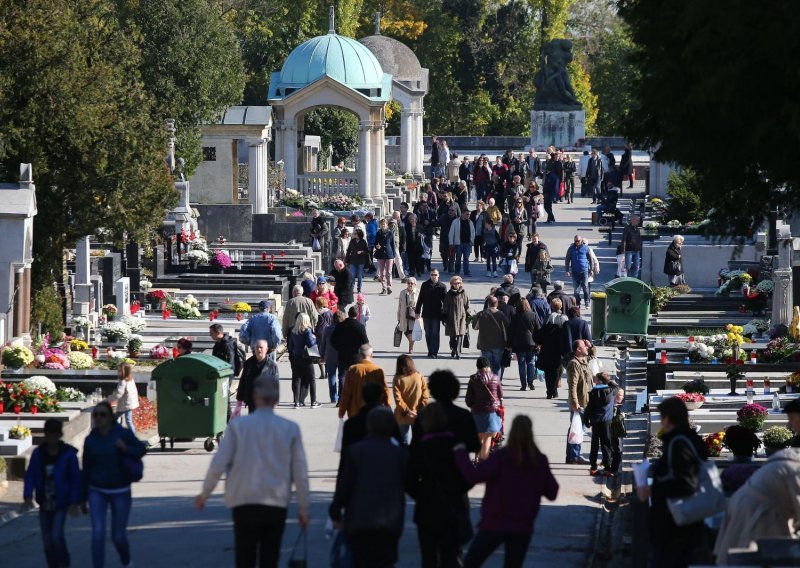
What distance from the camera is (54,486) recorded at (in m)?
12.5

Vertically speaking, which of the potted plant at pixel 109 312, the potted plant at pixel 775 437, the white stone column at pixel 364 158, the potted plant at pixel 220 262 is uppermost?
the white stone column at pixel 364 158

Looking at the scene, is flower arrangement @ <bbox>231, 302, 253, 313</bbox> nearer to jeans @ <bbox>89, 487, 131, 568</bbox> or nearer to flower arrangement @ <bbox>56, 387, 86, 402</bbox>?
flower arrangement @ <bbox>56, 387, 86, 402</bbox>

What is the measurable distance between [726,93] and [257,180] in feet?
106

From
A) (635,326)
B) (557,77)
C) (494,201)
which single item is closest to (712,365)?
(635,326)

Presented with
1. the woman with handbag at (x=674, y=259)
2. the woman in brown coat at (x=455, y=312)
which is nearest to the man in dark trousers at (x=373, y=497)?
the woman in brown coat at (x=455, y=312)

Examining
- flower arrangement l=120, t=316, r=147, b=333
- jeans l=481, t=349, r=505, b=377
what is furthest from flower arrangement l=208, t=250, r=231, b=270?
jeans l=481, t=349, r=505, b=377

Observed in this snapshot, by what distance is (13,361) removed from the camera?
23.1m

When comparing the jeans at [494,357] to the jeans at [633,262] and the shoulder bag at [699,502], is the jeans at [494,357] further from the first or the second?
the shoulder bag at [699,502]

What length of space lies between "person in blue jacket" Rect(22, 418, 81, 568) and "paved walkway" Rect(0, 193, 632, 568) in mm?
863

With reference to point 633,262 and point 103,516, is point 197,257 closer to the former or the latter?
point 633,262

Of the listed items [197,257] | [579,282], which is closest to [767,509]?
[579,282]

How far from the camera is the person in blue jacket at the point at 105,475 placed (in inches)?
485

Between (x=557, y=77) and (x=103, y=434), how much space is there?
56981 mm

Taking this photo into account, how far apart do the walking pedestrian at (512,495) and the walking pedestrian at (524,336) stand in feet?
40.3
